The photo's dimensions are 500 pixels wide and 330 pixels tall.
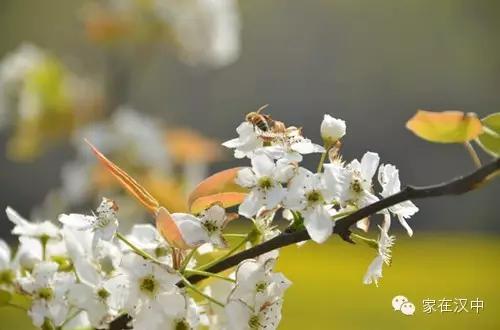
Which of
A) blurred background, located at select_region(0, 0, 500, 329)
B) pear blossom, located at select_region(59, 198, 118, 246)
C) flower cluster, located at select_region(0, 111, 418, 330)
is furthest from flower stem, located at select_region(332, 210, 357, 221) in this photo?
blurred background, located at select_region(0, 0, 500, 329)

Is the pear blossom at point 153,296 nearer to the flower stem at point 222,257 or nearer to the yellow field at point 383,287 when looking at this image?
the flower stem at point 222,257

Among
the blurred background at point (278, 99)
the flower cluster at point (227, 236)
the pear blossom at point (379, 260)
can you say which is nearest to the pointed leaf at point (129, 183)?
the flower cluster at point (227, 236)

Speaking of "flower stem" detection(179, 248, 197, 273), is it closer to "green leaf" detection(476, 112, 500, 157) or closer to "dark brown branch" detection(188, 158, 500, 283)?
"dark brown branch" detection(188, 158, 500, 283)

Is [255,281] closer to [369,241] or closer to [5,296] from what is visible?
[369,241]

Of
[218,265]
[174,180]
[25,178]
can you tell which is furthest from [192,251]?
[25,178]

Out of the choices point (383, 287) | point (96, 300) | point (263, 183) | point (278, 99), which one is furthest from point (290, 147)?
point (278, 99)

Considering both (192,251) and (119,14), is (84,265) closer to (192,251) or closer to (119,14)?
(192,251)

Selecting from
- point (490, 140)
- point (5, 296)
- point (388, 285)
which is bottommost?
point (388, 285)
